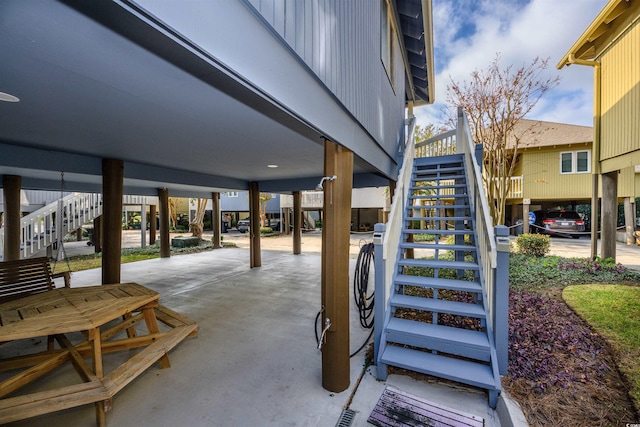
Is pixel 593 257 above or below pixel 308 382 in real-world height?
above

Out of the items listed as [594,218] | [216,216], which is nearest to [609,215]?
[594,218]

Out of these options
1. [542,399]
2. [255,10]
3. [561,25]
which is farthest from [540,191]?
[255,10]

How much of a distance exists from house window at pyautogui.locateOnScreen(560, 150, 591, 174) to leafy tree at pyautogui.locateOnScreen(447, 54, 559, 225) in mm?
7933

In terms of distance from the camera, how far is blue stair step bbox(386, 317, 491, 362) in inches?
104

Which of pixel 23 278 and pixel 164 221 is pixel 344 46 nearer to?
pixel 23 278

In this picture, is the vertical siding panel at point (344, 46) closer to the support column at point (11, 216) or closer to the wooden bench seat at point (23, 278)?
the wooden bench seat at point (23, 278)

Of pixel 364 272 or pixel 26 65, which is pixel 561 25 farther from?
pixel 26 65

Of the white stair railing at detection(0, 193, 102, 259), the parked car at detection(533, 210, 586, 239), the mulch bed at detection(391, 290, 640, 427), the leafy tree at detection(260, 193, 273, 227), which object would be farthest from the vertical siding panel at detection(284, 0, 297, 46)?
the leafy tree at detection(260, 193, 273, 227)

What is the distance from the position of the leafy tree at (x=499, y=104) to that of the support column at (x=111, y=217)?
8746 mm

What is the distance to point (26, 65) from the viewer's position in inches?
66.3

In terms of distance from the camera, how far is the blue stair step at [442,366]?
2447mm

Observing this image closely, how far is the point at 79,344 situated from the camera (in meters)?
2.96

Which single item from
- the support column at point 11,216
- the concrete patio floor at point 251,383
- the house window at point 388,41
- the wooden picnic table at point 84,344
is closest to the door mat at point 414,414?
the concrete patio floor at point 251,383

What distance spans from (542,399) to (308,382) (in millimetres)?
2058
